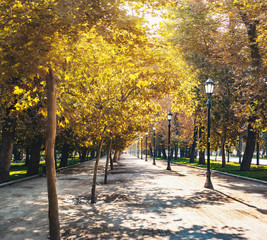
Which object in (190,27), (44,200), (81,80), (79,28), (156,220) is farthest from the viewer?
(190,27)

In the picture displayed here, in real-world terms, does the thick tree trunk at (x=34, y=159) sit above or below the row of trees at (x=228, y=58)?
below

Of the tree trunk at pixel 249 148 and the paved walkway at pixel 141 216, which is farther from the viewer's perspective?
the tree trunk at pixel 249 148

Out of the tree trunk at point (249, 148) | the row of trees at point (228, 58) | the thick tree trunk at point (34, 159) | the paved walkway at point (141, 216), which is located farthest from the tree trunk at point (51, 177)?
the tree trunk at point (249, 148)

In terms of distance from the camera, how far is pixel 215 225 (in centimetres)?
775

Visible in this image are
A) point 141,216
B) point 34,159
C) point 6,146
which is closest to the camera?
point 141,216

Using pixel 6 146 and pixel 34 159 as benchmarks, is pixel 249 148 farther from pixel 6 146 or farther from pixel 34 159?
pixel 6 146

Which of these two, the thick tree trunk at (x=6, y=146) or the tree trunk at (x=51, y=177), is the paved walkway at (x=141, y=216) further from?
the thick tree trunk at (x=6, y=146)

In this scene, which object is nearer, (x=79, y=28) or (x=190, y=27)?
(x=79, y=28)

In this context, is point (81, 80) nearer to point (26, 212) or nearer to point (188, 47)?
point (26, 212)

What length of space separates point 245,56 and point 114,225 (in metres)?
20.5

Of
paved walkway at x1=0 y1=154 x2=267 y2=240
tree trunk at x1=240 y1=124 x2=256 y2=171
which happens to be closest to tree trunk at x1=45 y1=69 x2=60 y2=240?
paved walkway at x1=0 y1=154 x2=267 y2=240

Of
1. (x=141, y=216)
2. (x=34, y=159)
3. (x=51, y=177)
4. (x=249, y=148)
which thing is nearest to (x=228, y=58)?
(x=249, y=148)

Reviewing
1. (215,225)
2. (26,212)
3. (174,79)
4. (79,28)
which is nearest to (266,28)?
(174,79)

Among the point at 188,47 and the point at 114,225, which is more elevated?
the point at 188,47
